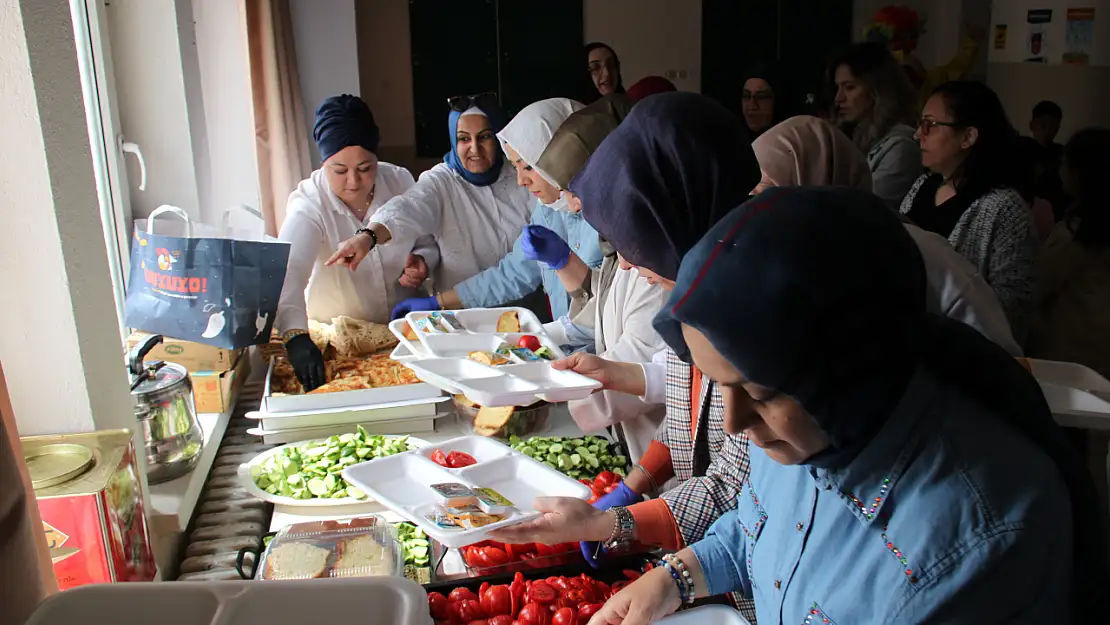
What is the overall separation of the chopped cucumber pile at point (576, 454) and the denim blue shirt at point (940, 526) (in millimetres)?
972

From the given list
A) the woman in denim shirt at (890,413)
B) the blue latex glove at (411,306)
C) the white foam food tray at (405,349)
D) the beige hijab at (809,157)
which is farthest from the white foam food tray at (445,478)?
the blue latex glove at (411,306)

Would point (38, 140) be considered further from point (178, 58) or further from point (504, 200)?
point (504, 200)

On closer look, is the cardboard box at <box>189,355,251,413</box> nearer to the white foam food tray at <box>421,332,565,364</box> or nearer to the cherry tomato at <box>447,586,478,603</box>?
the white foam food tray at <box>421,332,565,364</box>

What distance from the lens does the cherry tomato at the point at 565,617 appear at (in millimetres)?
1388

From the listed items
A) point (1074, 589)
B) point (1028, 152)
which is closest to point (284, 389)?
point (1074, 589)

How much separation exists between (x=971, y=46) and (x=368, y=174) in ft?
15.9

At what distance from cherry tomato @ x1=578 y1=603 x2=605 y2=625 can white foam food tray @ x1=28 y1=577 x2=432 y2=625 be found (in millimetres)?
850

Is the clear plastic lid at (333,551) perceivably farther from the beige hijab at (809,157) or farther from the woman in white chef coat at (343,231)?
the woman in white chef coat at (343,231)

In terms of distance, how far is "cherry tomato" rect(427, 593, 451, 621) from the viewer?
4.70ft

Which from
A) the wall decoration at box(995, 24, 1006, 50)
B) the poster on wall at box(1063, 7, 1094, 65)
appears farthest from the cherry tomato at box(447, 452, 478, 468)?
the wall decoration at box(995, 24, 1006, 50)

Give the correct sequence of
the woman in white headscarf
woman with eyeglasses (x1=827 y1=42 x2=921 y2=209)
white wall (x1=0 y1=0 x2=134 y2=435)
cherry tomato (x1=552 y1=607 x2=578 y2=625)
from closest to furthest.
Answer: white wall (x1=0 y1=0 x2=134 y2=435) → cherry tomato (x1=552 y1=607 x2=578 y2=625) → the woman in white headscarf → woman with eyeglasses (x1=827 y1=42 x2=921 y2=209)

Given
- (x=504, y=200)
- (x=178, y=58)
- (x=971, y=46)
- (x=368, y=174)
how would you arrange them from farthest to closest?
(x=971, y=46) < (x=504, y=200) < (x=368, y=174) < (x=178, y=58)

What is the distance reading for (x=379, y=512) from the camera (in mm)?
1800

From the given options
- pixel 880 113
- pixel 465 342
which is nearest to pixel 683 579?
pixel 465 342
